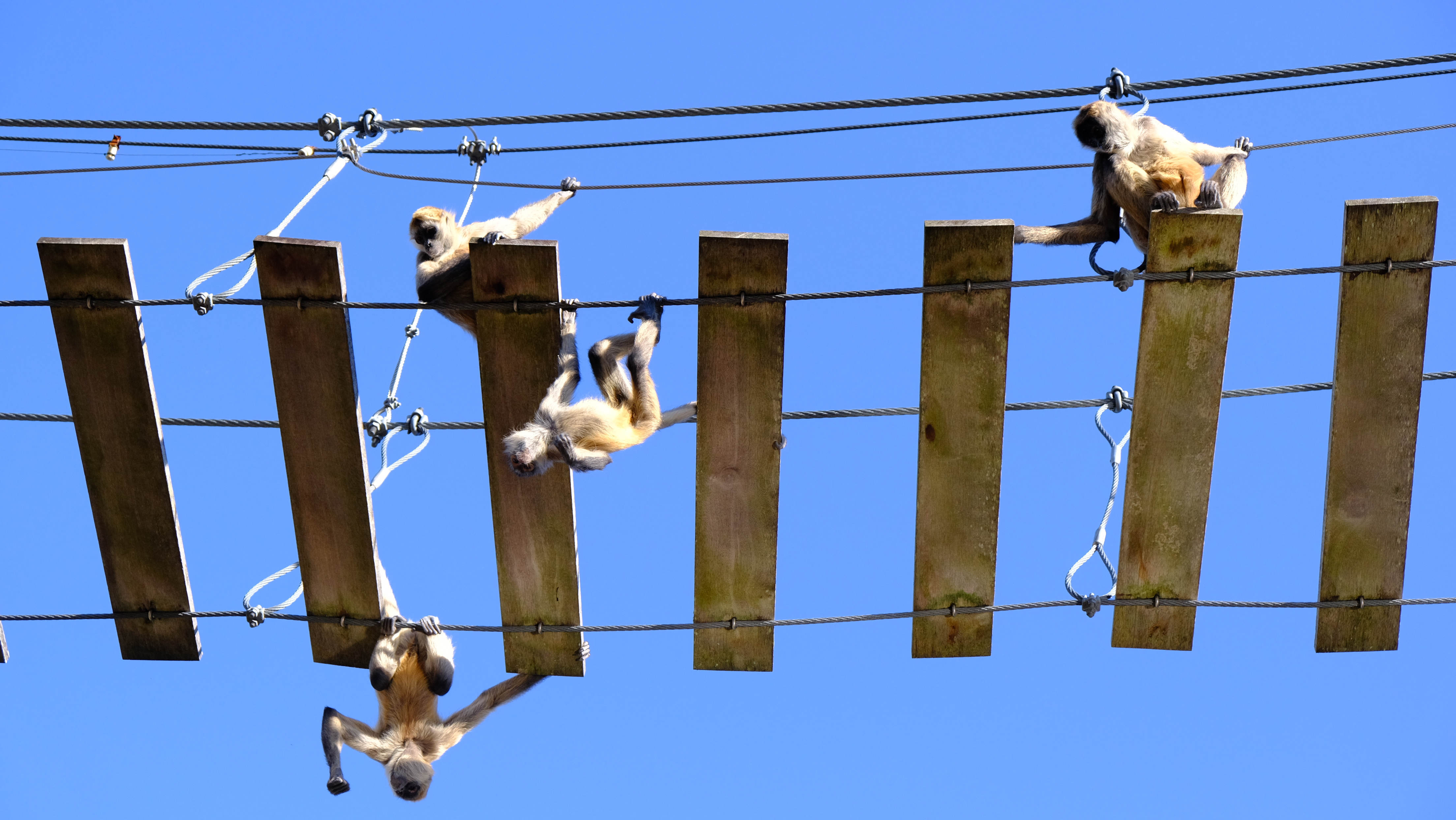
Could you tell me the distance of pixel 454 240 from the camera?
8109 millimetres

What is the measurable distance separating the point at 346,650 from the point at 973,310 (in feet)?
12.0

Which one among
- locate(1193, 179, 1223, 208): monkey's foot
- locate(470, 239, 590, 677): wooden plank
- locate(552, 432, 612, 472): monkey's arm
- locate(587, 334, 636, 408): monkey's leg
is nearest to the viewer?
locate(470, 239, 590, 677): wooden plank

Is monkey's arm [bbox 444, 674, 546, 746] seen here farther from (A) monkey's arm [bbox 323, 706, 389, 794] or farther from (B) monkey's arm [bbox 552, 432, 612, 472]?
(B) monkey's arm [bbox 552, 432, 612, 472]

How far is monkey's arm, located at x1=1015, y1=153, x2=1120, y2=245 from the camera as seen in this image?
7426 mm

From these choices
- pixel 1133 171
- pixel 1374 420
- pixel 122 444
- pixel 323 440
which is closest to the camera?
pixel 1374 420

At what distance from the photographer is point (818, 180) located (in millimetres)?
7199

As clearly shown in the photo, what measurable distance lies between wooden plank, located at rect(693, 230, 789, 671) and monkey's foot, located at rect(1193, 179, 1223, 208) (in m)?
2.62

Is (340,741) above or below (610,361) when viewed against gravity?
below

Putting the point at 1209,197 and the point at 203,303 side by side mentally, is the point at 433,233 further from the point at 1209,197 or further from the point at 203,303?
the point at 1209,197

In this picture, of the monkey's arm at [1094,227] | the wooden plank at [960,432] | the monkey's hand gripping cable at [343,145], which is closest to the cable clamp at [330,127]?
the monkey's hand gripping cable at [343,145]

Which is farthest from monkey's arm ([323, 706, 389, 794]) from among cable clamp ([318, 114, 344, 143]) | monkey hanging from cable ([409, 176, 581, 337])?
cable clamp ([318, 114, 344, 143])

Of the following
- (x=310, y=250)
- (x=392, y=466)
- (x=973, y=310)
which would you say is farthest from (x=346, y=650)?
(x=973, y=310)

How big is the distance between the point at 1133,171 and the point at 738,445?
3.24 m

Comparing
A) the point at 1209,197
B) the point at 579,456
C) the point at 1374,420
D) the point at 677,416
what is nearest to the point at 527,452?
the point at 579,456
